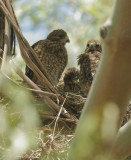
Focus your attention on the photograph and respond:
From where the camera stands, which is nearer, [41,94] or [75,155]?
[75,155]

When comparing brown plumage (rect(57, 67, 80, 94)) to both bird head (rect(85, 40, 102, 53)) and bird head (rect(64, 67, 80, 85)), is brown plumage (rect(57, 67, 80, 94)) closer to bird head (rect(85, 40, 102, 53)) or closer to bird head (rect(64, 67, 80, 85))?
bird head (rect(64, 67, 80, 85))

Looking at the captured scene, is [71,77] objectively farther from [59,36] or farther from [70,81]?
[59,36]

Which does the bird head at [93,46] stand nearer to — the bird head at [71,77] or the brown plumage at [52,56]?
the brown plumage at [52,56]

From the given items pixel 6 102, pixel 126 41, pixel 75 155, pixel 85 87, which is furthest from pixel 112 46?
pixel 85 87

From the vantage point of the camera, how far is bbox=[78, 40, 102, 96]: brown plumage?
4.43 m

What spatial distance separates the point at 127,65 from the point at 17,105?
0.88 meters

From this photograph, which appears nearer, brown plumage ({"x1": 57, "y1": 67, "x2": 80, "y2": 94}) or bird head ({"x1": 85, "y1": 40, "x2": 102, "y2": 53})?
bird head ({"x1": 85, "y1": 40, "x2": 102, "y2": 53})

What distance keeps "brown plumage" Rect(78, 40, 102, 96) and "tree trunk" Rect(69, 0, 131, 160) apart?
97.4 inches

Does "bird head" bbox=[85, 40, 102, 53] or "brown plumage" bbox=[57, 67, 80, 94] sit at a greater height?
"bird head" bbox=[85, 40, 102, 53]

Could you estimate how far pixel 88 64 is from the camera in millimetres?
4582

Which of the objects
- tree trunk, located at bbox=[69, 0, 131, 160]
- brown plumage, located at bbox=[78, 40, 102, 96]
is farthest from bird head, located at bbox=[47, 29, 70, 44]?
tree trunk, located at bbox=[69, 0, 131, 160]

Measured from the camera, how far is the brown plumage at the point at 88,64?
4434 mm

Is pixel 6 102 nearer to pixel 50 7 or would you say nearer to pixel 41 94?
pixel 41 94

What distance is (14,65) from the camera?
3260 mm
